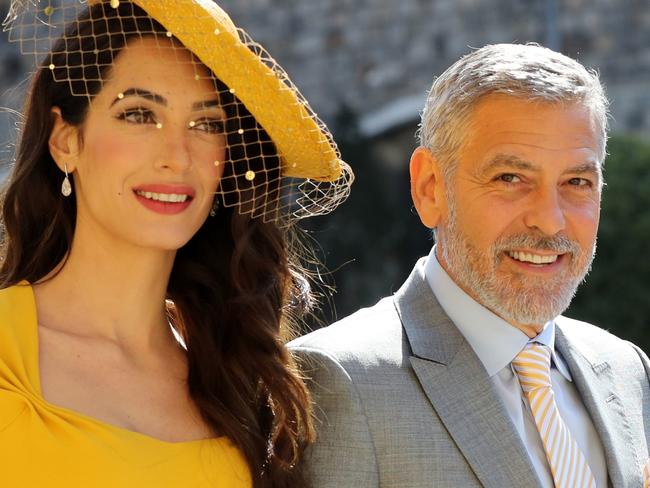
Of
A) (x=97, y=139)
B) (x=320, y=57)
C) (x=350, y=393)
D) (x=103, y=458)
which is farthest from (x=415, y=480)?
(x=320, y=57)

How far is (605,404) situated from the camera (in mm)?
3068

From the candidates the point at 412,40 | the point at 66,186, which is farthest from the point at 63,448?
the point at 412,40

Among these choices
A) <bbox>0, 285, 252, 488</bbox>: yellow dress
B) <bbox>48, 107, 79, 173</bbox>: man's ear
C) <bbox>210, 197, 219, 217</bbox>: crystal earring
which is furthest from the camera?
<bbox>210, 197, 219, 217</bbox>: crystal earring

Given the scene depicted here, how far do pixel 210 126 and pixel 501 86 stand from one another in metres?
0.70

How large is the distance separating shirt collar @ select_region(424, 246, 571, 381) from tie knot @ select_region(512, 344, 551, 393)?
0.02 meters

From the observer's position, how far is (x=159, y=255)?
3.08 meters

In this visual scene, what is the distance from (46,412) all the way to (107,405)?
0.59ft

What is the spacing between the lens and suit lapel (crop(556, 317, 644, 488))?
2955 millimetres

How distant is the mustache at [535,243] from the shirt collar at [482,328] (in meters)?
0.16

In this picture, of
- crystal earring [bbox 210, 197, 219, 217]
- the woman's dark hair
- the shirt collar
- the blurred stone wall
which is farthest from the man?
the blurred stone wall

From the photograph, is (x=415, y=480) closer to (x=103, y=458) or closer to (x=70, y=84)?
(x=103, y=458)

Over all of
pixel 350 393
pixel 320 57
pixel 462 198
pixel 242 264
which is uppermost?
pixel 320 57

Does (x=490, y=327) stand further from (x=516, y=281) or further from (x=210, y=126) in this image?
(x=210, y=126)

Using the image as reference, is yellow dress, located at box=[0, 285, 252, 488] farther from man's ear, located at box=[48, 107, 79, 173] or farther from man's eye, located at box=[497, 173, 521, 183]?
man's eye, located at box=[497, 173, 521, 183]
